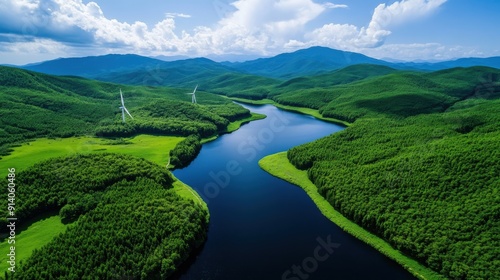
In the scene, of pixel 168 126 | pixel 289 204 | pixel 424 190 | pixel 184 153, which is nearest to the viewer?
pixel 424 190

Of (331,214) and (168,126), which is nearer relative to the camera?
(331,214)

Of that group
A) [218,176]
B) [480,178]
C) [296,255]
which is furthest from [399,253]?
[218,176]

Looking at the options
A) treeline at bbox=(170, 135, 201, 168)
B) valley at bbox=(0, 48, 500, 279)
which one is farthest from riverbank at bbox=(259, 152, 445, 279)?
treeline at bbox=(170, 135, 201, 168)

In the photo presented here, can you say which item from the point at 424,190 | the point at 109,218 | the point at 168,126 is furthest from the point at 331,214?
the point at 168,126

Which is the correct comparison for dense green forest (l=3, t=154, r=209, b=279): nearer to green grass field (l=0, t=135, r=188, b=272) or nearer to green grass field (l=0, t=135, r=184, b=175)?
green grass field (l=0, t=135, r=188, b=272)

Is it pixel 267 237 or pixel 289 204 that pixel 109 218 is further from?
pixel 289 204

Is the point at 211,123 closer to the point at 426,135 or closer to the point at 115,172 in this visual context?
the point at 115,172
